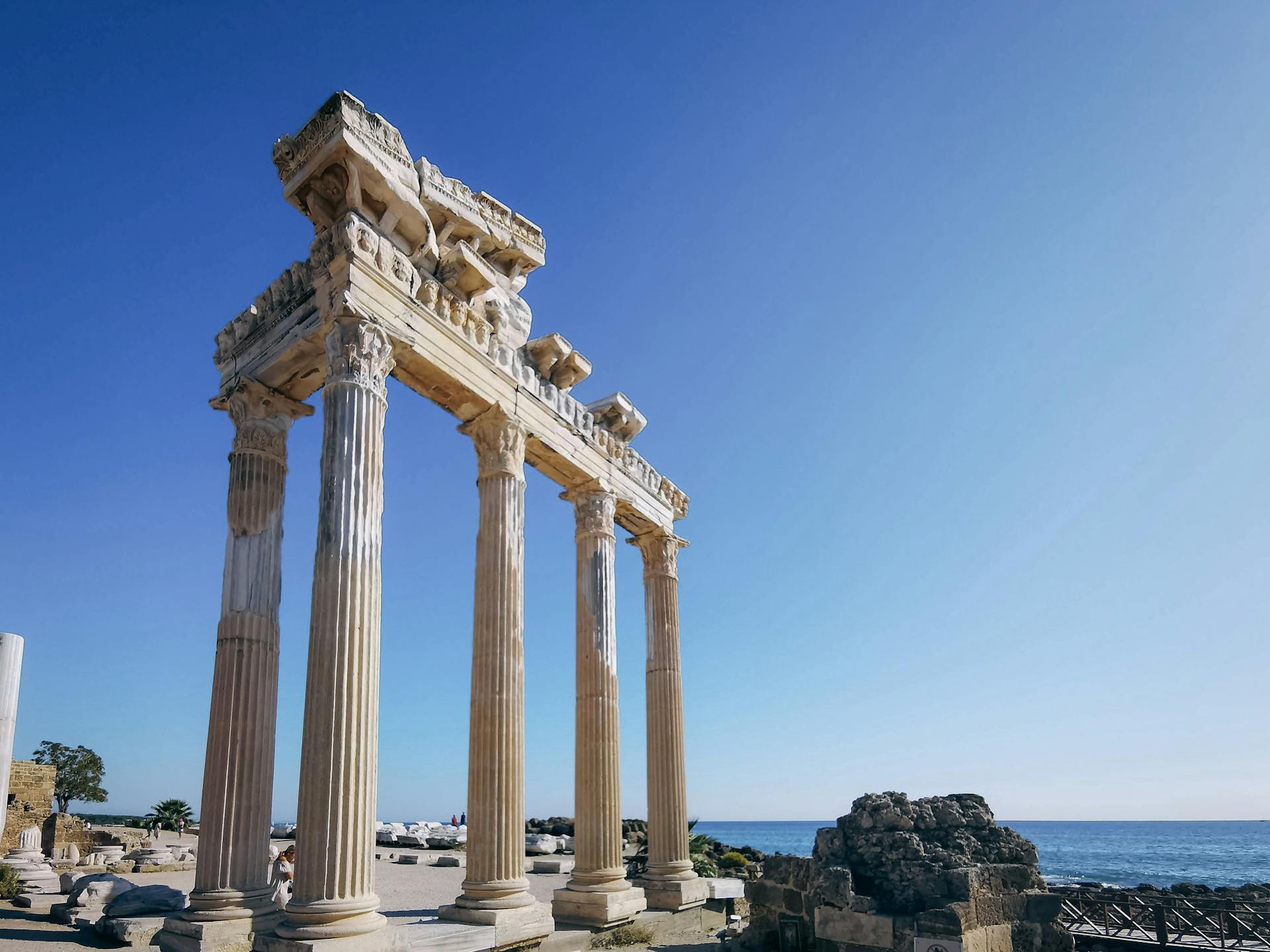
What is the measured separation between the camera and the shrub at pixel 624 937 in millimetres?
13227

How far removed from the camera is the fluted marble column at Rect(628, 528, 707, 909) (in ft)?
53.6

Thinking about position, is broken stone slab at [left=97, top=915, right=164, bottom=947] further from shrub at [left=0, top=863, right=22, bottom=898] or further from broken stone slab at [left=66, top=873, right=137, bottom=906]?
shrub at [left=0, top=863, right=22, bottom=898]

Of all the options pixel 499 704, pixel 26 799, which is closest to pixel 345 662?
pixel 499 704

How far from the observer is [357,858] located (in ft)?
31.6

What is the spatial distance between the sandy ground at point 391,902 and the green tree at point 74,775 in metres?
38.0

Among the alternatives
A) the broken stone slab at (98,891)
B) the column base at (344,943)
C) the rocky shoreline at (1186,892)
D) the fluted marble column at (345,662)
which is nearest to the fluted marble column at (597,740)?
the column base at (344,943)

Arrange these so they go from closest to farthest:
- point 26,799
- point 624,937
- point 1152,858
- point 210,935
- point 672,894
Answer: point 210,935 < point 624,937 < point 672,894 < point 26,799 < point 1152,858

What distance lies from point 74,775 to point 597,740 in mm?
51771

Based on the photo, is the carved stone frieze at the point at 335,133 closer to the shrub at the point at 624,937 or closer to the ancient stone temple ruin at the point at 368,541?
the ancient stone temple ruin at the point at 368,541

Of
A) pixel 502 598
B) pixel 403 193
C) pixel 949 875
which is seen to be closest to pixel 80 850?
pixel 502 598

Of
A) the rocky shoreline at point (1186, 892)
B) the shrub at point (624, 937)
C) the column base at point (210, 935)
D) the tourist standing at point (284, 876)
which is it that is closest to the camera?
the column base at point (210, 935)

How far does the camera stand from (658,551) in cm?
1947

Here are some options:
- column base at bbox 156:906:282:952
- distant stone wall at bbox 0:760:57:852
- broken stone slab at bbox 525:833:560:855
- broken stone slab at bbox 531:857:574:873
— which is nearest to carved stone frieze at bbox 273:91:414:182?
column base at bbox 156:906:282:952

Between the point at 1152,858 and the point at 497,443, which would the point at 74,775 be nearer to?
the point at 497,443
